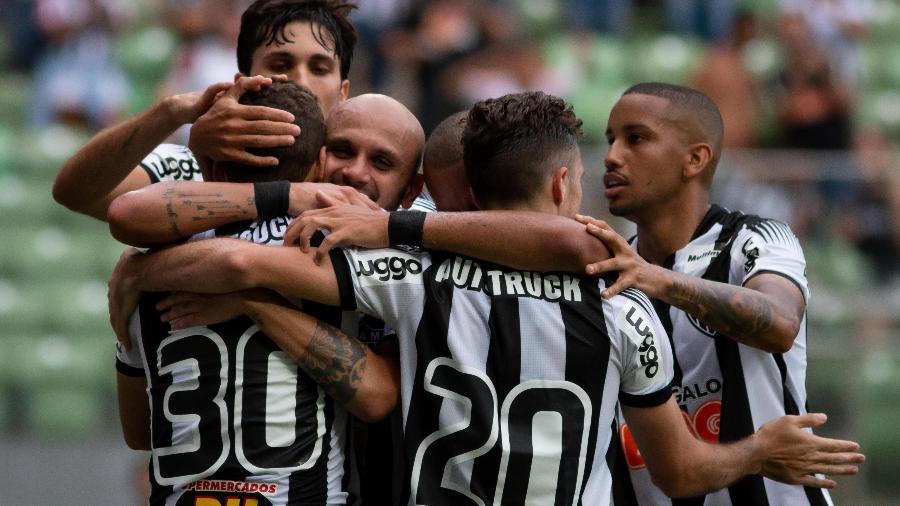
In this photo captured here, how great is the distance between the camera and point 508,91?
33.5ft

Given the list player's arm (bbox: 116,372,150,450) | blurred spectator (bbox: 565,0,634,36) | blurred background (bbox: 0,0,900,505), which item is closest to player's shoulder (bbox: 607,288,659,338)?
player's arm (bbox: 116,372,150,450)

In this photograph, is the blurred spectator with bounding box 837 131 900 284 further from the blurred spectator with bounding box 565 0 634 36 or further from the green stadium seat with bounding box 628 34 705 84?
the blurred spectator with bounding box 565 0 634 36

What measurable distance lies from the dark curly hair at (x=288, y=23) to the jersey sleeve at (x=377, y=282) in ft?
4.88

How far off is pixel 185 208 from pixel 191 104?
0.67 m

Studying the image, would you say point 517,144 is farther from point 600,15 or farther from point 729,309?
point 600,15

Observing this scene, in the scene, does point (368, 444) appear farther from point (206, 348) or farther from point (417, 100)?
point (417, 100)

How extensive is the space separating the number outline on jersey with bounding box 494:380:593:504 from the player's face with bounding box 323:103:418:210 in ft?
2.44

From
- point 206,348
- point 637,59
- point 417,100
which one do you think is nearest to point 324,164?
point 206,348

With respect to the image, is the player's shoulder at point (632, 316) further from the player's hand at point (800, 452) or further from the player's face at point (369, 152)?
the player's face at point (369, 152)

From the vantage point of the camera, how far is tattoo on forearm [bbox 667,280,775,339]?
150 inches

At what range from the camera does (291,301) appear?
140 inches

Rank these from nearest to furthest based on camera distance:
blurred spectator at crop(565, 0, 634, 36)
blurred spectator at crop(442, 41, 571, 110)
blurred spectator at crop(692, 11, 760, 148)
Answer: blurred spectator at crop(442, 41, 571, 110) < blurred spectator at crop(692, 11, 760, 148) < blurred spectator at crop(565, 0, 634, 36)

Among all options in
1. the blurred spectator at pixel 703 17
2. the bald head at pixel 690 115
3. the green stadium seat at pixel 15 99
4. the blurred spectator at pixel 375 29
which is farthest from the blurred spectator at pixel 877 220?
the green stadium seat at pixel 15 99

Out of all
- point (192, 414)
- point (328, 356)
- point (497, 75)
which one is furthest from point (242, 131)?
point (497, 75)
